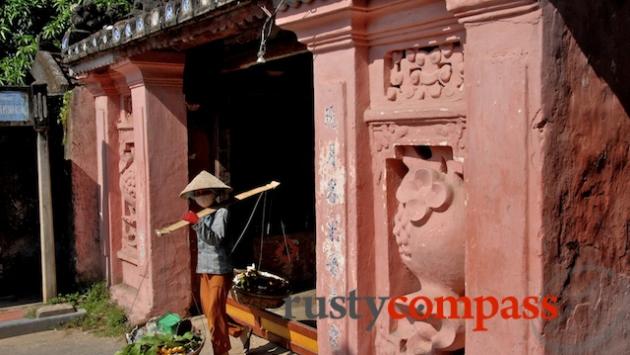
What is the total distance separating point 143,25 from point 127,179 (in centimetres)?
239

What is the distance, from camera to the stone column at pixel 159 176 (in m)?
6.93

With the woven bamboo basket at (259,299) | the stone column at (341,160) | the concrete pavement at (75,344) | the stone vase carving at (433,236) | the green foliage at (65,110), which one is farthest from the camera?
the green foliage at (65,110)

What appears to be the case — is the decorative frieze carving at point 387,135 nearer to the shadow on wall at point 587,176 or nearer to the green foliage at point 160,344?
the shadow on wall at point 587,176

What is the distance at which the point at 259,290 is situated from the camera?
6.51 metres

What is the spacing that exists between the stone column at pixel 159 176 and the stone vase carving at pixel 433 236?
3978 mm

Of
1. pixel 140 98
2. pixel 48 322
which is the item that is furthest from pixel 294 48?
pixel 48 322

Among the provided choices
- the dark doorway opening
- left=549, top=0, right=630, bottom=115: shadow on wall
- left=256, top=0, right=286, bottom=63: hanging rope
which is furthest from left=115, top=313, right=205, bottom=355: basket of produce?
left=549, top=0, right=630, bottom=115: shadow on wall

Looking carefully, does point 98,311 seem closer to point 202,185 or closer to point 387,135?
point 202,185

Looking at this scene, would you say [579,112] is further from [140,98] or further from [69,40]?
[69,40]

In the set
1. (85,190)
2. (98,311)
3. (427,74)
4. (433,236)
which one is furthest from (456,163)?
(85,190)

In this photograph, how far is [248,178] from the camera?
27.2ft

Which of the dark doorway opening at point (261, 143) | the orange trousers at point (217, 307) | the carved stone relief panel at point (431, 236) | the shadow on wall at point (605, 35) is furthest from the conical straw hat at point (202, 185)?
the shadow on wall at point (605, 35)

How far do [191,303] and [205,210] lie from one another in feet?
6.28

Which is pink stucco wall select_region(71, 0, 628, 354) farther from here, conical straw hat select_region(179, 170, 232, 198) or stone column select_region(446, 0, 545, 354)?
conical straw hat select_region(179, 170, 232, 198)
